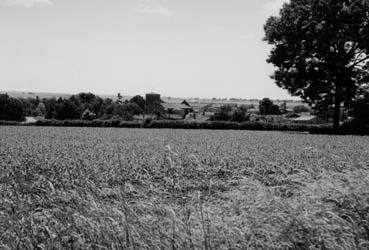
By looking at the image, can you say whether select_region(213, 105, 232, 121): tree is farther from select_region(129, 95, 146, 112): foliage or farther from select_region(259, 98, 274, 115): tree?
select_region(129, 95, 146, 112): foliage

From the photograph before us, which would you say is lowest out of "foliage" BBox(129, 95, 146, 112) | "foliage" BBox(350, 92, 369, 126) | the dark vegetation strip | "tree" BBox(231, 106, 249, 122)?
the dark vegetation strip

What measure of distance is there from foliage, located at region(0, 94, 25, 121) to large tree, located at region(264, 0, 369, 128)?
5919 cm

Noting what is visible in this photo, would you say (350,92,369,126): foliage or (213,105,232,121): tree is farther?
(213,105,232,121): tree

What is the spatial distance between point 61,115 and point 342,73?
63.0 metres

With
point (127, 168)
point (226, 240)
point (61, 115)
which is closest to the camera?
point (226, 240)

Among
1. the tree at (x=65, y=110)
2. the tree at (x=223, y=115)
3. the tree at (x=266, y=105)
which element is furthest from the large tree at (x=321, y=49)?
the tree at (x=266, y=105)

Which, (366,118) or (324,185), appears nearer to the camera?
(324,185)

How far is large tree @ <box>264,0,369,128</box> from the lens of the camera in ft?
135

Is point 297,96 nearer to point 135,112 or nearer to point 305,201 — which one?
point 305,201

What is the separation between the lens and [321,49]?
42188 millimetres

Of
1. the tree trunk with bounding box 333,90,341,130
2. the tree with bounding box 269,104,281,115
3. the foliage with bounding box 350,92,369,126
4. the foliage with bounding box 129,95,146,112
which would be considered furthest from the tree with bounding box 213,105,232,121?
the foliage with bounding box 129,95,146,112

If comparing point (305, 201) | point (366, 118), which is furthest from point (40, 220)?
point (366, 118)

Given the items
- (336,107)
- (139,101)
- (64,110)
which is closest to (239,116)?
(336,107)

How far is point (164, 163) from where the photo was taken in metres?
16.2
